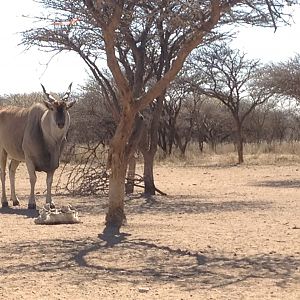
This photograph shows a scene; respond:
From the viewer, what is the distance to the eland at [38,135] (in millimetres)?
14398

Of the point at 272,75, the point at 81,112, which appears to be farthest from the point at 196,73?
the point at 81,112

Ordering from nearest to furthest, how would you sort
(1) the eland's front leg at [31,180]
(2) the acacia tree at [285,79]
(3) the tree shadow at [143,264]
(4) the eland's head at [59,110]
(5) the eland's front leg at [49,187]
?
(3) the tree shadow at [143,264], (4) the eland's head at [59,110], (5) the eland's front leg at [49,187], (1) the eland's front leg at [31,180], (2) the acacia tree at [285,79]

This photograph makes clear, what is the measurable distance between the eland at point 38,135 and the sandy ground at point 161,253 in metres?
0.96

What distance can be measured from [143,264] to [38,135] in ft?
23.7

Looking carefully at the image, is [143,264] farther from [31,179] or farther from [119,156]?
[31,179]

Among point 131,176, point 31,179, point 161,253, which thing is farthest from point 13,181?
point 161,253

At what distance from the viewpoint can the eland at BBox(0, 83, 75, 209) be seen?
14.4 meters

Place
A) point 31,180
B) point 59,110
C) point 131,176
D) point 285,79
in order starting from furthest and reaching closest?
1. point 285,79
2. point 131,176
3. point 31,180
4. point 59,110

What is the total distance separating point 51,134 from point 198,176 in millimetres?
12543

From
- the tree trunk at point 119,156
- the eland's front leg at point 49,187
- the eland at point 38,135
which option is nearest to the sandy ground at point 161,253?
the eland's front leg at point 49,187

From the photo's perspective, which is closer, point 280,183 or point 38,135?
point 38,135

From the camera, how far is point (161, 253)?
9.16m

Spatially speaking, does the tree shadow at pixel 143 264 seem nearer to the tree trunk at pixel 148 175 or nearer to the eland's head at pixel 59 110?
the eland's head at pixel 59 110

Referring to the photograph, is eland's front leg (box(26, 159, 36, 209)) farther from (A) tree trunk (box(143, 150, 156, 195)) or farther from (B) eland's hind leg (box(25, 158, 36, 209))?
(A) tree trunk (box(143, 150, 156, 195))
